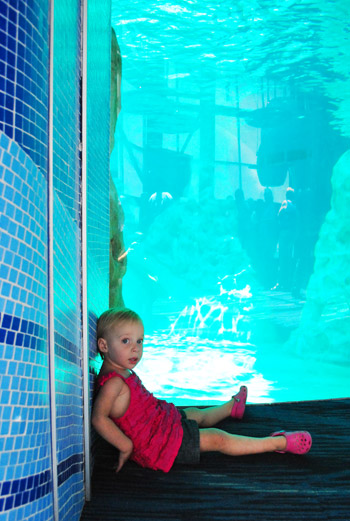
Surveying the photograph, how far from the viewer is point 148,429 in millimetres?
2396

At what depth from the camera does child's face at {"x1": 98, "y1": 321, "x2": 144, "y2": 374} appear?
246cm

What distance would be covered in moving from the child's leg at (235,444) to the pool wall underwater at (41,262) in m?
0.76

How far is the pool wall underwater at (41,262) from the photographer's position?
121cm

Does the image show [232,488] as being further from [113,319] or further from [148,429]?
[113,319]

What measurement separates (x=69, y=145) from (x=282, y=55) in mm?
15139

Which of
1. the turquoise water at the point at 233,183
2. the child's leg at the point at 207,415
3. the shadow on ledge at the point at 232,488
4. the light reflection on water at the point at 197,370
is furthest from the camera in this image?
the light reflection on water at the point at 197,370

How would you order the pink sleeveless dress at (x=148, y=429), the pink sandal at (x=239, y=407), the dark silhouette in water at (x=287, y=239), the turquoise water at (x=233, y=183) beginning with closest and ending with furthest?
the pink sleeveless dress at (x=148, y=429), the pink sandal at (x=239, y=407), the turquoise water at (x=233, y=183), the dark silhouette in water at (x=287, y=239)

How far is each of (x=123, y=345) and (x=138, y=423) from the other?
395mm

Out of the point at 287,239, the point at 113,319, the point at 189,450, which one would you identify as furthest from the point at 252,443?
the point at 287,239

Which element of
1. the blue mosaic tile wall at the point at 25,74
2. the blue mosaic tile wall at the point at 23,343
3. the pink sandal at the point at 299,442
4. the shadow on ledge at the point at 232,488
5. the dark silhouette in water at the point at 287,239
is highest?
the dark silhouette in water at the point at 287,239

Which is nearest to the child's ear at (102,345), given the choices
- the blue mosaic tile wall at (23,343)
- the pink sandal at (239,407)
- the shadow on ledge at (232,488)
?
the shadow on ledge at (232,488)

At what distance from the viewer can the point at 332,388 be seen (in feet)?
58.4

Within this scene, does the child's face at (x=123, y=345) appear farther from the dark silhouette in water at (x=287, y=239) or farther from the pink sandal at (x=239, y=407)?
the dark silhouette in water at (x=287, y=239)

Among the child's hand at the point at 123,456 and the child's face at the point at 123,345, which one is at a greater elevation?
the child's face at the point at 123,345
